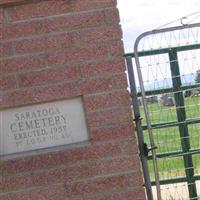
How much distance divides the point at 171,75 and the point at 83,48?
170 cm

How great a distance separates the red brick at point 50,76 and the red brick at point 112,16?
1.37 feet

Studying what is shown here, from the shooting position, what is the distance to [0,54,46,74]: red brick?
13.0 feet

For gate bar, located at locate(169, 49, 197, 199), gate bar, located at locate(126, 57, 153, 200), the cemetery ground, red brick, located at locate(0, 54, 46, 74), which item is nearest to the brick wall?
red brick, located at locate(0, 54, 46, 74)

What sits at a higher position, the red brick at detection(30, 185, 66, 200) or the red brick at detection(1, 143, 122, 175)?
the red brick at detection(1, 143, 122, 175)

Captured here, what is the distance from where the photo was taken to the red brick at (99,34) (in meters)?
3.96

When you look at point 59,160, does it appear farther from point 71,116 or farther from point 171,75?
point 171,75

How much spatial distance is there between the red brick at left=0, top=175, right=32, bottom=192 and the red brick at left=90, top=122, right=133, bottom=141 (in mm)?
575

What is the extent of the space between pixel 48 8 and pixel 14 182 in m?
1.28

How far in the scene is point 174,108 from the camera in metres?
5.47

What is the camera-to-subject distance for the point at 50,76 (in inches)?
156

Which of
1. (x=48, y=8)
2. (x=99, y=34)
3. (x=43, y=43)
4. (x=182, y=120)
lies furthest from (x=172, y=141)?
(x=48, y=8)

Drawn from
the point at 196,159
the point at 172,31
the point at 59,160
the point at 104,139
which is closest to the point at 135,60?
the point at 172,31

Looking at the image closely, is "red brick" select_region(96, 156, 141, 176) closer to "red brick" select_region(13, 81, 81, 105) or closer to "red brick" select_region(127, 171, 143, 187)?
"red brick" select_region(127, 171, 143, 187)

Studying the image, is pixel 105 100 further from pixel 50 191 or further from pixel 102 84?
pixel 50 191
